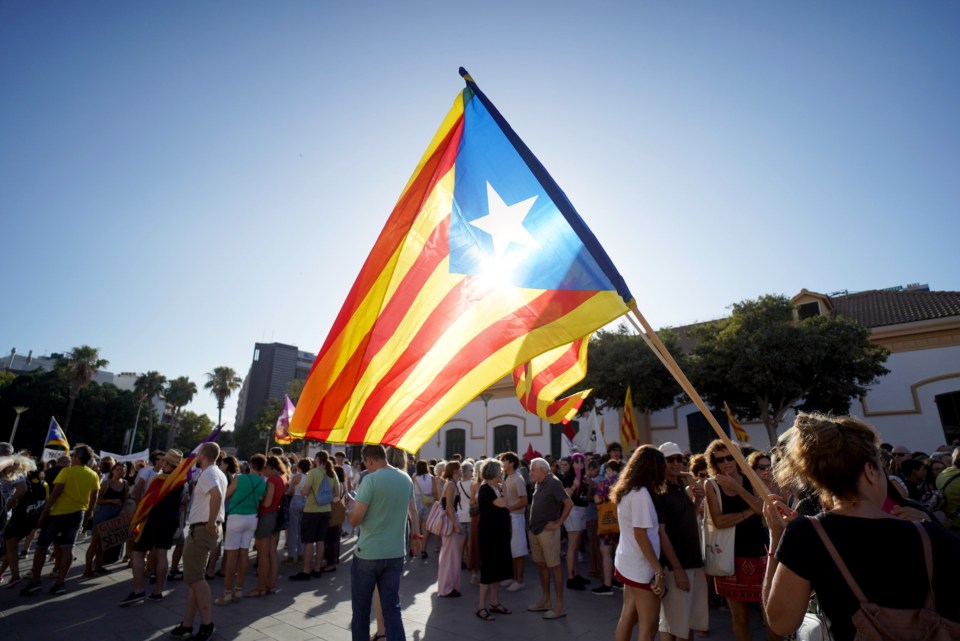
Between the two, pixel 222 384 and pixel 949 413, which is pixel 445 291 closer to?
pixel 949 413

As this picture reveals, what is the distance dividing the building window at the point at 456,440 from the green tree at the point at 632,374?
34.6 ft

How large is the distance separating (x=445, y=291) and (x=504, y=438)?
2596 centimetres

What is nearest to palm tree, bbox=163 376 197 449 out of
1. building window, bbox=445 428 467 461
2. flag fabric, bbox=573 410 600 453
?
building window, bbox=445 428 467 461

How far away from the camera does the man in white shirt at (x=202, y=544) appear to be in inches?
199

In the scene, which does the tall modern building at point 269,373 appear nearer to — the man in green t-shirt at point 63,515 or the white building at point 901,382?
the white building at point 901,382

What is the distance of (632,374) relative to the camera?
67.8 ft

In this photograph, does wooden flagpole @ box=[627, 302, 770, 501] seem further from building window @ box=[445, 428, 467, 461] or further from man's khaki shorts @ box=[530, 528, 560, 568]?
building window @ box=[445, 428, 467, 461]

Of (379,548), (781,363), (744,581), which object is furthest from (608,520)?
(781,363)

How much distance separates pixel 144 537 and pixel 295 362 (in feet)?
301

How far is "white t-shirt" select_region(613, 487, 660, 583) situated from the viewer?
3754 mm

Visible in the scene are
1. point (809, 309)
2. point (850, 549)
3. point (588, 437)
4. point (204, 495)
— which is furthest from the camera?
point (809, 309)

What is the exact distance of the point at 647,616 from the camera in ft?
12.0

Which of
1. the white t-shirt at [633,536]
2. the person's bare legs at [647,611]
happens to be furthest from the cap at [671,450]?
the person's bare legs at [647,611]

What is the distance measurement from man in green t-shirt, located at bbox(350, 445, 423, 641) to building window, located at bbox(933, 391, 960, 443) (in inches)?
867
